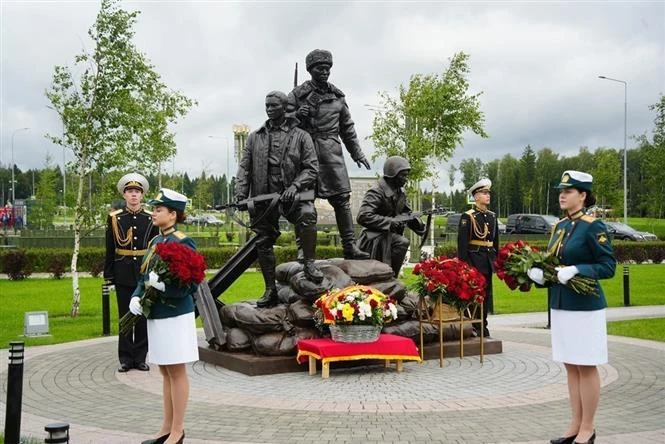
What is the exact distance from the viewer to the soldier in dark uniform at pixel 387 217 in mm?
11531

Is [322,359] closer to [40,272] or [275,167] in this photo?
[275,167]

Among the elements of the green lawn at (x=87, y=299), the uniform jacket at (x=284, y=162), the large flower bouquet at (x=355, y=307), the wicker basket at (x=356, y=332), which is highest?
the uniform jacket at (x=284, y=162)

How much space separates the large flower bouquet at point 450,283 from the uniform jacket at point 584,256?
11.4ft

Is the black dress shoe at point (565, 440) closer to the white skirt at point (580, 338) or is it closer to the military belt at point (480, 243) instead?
the white skirt at point (580, 338)

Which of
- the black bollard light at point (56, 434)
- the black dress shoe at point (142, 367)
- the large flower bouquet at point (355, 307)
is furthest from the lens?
the black dress shoe at point (142, 367)

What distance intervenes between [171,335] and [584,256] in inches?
134

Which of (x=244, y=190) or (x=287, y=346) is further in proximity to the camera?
(x=244, y=190)

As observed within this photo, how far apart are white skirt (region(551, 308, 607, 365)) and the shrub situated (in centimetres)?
2434

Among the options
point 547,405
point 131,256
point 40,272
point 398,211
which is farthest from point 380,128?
point 547,405

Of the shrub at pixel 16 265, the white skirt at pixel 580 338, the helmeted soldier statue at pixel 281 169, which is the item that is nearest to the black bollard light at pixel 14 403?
the white skirt at pixel 580 338

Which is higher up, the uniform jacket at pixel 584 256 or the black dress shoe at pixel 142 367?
the uniform jacket at pixel 584 256

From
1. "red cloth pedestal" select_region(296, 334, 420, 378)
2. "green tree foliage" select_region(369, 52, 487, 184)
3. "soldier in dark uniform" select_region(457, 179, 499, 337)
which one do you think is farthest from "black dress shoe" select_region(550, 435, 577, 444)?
"green tree foliage" select_region(369, 52, 487, 184)

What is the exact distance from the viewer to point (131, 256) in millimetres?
10203

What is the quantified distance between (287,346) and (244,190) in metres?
2.25
